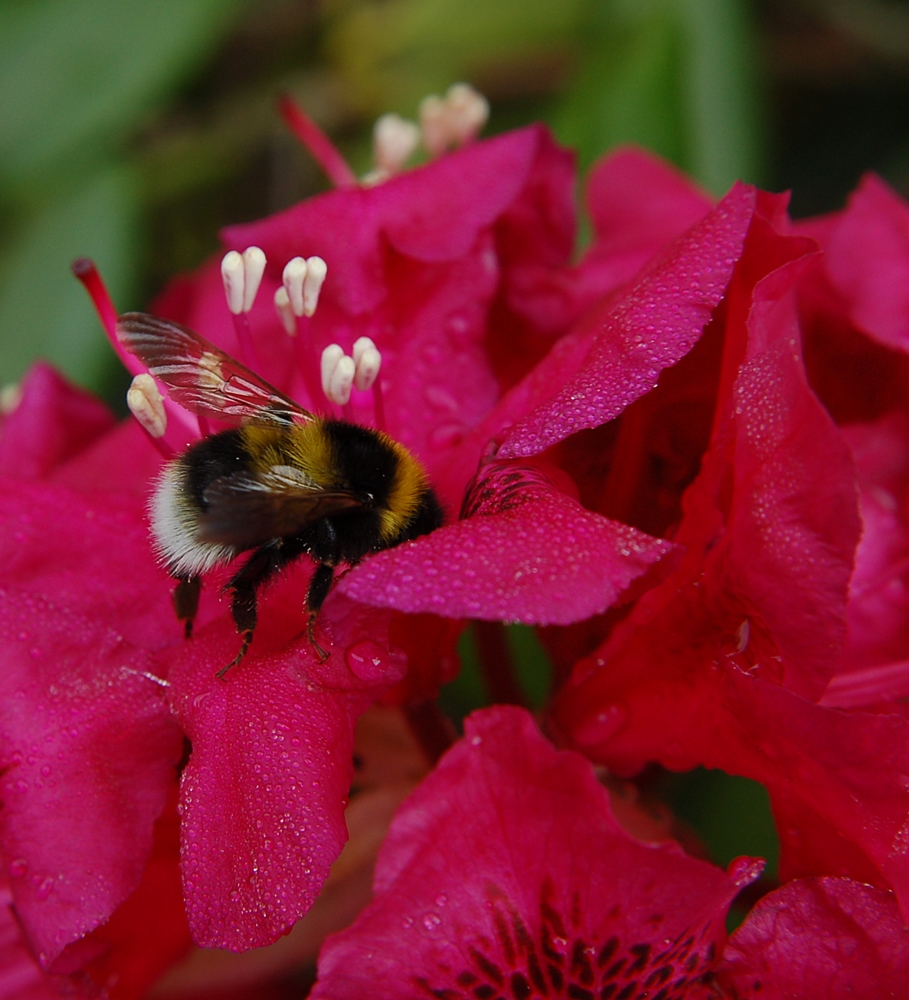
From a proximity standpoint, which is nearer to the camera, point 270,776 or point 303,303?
point 270,776

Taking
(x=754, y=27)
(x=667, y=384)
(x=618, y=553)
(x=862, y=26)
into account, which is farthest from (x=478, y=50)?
(x=618, y=553)

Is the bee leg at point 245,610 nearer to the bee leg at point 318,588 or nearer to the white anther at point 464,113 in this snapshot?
the bee leg at point 318,588

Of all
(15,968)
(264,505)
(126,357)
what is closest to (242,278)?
(126,357)

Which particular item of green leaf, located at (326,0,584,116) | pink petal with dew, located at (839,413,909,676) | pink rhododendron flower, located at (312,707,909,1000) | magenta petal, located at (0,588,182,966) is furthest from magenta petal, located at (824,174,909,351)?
green leaf, located at (326,0,584,116)

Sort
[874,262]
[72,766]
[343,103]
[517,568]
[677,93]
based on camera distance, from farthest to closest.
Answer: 1. [343,103]
2. [677,93]
3. [874,262]
4. [72,766]
5. [517,568]

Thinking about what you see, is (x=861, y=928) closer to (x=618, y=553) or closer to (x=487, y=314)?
(x=618, y=553)

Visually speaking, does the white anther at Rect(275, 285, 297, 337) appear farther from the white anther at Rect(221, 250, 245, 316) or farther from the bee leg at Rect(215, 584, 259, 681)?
the bee leg at Rect(215, 584, 259, 681)

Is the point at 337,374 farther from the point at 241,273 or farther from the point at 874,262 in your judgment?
the point at 874,262

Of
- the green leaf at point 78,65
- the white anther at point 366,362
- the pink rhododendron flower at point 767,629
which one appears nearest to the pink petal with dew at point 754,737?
the pink rhododendron flower at point 767,629
